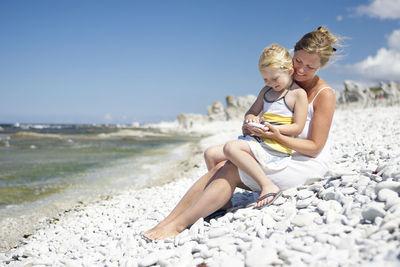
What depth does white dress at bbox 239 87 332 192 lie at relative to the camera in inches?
126

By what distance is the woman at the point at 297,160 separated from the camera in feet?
10.3

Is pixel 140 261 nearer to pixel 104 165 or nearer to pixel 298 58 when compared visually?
pixel 298 58

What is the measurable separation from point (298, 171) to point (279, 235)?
1.10 m

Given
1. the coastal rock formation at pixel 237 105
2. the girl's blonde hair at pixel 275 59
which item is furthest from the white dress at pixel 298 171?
the coastal rock formation at pixel 237 105

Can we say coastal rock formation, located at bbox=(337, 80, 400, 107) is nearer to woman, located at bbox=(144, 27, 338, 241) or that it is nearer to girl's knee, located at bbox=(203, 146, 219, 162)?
woman, located at bbox=(144, 27, 338, 241)

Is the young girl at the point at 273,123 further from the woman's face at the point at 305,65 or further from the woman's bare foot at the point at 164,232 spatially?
the woman's bare foot at the point at 164,232

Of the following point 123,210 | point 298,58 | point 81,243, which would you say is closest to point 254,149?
point 298,58

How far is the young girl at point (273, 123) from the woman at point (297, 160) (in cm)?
8

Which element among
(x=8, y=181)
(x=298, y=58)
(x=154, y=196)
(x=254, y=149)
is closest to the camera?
(x=254, y=149)

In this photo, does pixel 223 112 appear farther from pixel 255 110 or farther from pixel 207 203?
pixel 207 203

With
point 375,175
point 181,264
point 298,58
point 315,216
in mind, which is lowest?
point 181,264

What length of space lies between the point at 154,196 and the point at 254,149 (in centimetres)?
322

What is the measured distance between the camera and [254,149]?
10.2 feet

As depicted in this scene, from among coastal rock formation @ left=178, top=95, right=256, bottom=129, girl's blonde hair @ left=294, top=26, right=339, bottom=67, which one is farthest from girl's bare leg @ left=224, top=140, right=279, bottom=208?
coastal rock formation @ left=178, top=95, right=256, bottom=129
